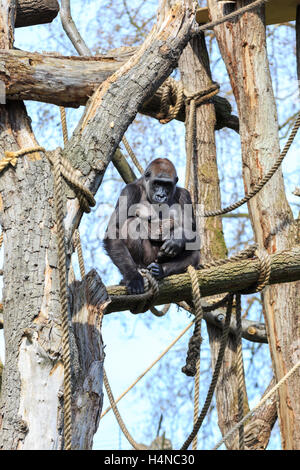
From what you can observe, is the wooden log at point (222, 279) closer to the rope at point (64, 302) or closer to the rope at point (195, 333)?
the rope at point (195, 333)

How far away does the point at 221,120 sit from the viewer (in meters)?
6.52

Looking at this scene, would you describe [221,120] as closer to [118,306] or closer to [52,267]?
[118,306]

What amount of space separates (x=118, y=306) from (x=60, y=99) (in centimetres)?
110

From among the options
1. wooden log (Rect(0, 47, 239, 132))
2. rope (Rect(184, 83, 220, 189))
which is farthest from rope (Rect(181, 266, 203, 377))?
rope (Rect(184, 83, 220, 189))

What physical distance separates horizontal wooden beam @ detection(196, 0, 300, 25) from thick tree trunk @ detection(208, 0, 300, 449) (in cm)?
33

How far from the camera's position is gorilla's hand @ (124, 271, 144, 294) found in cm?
364

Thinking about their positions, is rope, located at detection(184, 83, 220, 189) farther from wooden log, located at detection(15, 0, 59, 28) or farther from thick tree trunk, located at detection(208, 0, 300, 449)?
wooden log, located at detection(15, 0, 59, 28)

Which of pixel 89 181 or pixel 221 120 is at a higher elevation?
pixel 221 120

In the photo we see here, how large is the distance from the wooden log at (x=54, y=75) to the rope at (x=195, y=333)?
3.53 feet

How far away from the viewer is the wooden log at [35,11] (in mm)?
3824

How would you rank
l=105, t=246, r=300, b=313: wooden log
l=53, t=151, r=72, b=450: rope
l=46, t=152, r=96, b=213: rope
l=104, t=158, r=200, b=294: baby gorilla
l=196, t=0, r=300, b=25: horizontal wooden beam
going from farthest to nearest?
l=196, t=0, r=300, b=25: horizontal wooden beam, l=104, t=158, r=200, b=294: baby gorilla, l=105, t=246, r=300, b=313: wooden log, l=46, t=152, r=96, b=213: rope, l=53, t=151, r=72, b=450: rope

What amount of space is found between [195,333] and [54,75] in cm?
157

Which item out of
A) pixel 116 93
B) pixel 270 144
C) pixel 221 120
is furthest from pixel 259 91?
pixel 116 93

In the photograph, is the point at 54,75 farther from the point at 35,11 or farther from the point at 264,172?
the point at 264,172
